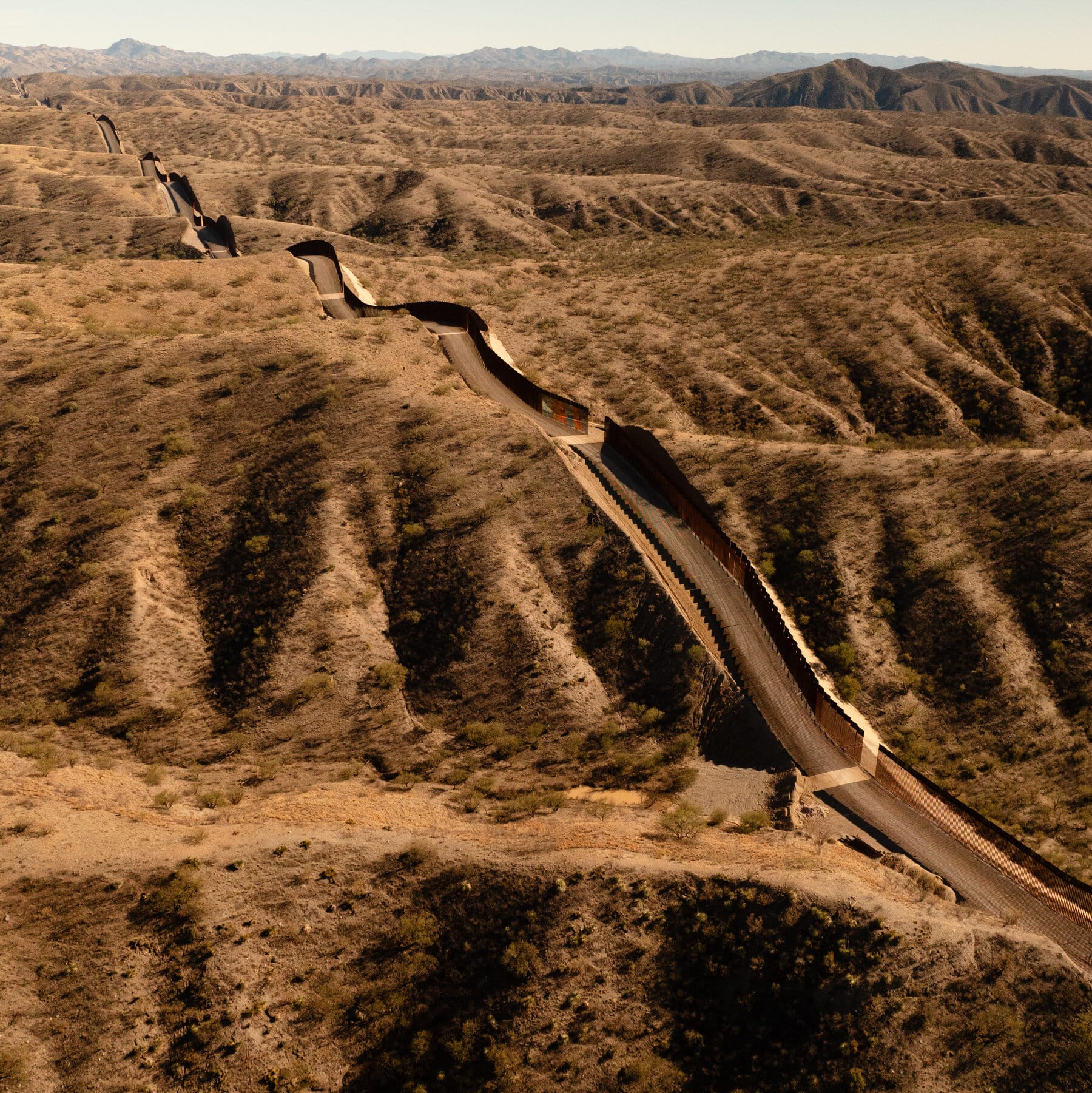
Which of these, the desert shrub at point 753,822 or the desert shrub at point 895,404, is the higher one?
the desert shrub at point 895,404

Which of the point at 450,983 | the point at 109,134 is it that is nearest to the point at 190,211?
the point at 109,134

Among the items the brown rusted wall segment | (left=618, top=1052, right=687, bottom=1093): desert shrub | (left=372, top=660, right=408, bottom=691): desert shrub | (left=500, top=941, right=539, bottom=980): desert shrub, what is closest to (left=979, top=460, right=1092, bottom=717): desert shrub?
the brown rusted wall segment

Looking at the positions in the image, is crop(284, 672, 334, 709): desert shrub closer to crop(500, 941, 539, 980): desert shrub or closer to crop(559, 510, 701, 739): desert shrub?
crop(559, 510, 701, 739): desert shrub

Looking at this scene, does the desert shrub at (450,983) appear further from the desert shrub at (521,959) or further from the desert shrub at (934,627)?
the desert shrub at (934,627)

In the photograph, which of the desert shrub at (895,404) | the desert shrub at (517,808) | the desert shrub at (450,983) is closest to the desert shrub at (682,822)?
the desert shrub at (517,808)

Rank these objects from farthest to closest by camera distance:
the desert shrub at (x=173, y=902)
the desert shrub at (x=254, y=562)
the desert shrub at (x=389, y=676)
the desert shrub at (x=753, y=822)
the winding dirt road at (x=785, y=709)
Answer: the desert shrub at (x=254, y=562) → the desert shrub at (x=389, y=676) → the desert shrub at (x=753, y=822) → the winding dirt road at (x=785, y=709) → the desert shrub at (x=173, y=902)

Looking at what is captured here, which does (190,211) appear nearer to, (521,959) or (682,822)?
(682,822)
